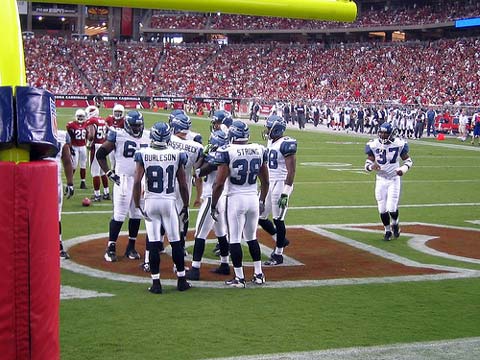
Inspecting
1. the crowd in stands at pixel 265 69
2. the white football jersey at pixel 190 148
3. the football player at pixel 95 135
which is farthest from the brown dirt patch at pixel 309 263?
the crowd in stands at pixel 265 69

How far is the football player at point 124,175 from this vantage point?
872cm

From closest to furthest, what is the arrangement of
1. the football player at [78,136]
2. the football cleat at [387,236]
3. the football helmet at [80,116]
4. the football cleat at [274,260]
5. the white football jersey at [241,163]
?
the white football jersey at [241,163] → the football cleat at [274,260] → the football cleat at [387,236] → the football helmet at [80,116] → the football player at [78,136]

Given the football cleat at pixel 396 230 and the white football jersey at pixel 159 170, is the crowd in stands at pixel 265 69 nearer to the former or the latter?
the football cleat at pixel 396 230

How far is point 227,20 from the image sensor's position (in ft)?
202

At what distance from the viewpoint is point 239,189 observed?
758cm

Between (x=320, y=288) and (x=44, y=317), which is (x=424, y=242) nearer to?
(x=320, y=288)

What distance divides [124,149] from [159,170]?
1.85 meters

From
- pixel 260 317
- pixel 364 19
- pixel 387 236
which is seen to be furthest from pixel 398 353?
pixel 364 19

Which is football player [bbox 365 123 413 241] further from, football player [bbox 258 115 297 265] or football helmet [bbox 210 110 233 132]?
football helmet [bbox 210 110 233 132]

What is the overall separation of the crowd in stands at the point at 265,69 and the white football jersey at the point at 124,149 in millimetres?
33443

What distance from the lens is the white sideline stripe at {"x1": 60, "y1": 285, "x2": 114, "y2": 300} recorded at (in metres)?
6.90

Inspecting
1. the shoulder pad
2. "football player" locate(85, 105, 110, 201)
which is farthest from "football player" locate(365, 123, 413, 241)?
"football player" locate(85, 105, 110, 201)

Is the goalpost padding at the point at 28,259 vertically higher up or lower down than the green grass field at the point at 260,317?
higher up

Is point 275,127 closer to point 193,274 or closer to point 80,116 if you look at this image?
point 193,274
